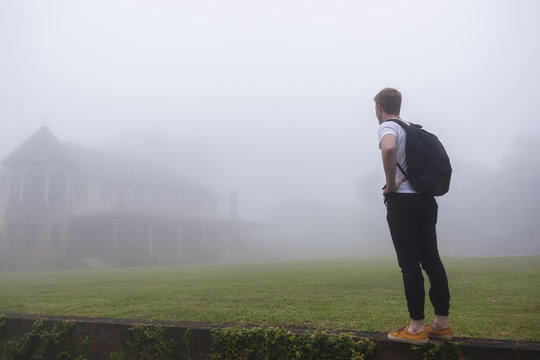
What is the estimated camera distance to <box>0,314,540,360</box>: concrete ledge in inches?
112

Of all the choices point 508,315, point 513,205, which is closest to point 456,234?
point 513,205

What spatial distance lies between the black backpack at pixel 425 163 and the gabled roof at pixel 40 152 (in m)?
34.7

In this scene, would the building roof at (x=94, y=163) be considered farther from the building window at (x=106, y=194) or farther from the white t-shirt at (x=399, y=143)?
the white t-shirt at (x=399, y=143)

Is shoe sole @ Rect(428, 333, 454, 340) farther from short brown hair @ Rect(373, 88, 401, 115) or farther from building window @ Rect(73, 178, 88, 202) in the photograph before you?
building window @ Rect(73, 178, 88, 202)

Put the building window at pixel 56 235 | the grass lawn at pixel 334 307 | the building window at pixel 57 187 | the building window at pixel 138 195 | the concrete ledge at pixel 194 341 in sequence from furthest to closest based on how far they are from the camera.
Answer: the building window at pixel 138 195, the building window at pixel 57 187, the building window at pixel 56 235, the grass lawn at pixel 334 307, the concrete ledge at pixel 194 341

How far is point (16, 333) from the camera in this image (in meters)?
4.62

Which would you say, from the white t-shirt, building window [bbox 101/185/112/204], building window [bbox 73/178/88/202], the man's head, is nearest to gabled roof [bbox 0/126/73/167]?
building window [bbox 73/178/88/202]

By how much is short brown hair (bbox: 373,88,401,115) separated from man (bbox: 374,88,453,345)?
17cm

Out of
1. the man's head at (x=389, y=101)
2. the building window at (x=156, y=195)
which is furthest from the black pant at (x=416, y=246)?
the building window at (x=156, y=195)

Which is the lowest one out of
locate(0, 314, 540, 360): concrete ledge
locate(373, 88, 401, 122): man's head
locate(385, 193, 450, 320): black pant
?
locate(0, 314, 540, 360): concrete ledge

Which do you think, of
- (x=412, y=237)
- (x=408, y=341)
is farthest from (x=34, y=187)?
(x=408, y=341)

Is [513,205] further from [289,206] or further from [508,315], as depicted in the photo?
[508,315]

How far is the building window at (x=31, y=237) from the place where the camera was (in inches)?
1227

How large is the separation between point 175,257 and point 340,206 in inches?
2604
